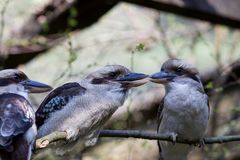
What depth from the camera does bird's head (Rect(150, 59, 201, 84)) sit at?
4406 mm

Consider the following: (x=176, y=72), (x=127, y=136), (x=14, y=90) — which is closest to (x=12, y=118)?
(x=14, y=90)

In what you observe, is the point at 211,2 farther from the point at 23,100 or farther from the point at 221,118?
the point at 23,100

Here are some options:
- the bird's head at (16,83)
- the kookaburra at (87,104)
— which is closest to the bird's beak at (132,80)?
the kookaburra at (87,104)

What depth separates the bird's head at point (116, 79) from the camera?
390cm

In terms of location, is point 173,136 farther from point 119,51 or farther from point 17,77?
point 119,51

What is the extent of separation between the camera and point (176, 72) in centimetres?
448

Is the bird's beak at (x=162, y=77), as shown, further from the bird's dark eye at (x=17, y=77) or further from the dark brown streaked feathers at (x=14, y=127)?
the dark brown streaked feathers at (x=14, y=127)

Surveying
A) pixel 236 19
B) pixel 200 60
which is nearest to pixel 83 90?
pixel 236 19

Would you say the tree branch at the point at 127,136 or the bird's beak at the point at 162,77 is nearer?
the tree branch at the point at 127,136

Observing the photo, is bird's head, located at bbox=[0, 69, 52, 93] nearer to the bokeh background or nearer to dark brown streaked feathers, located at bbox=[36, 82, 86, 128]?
dark brown streaked feathers, located at bbox=[36, 82, 86, 128]

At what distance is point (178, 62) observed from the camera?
4453mm

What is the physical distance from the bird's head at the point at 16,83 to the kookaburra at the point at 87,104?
12 cm

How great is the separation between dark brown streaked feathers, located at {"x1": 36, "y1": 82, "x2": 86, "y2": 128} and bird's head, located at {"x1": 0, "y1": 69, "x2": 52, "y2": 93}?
0.34ft

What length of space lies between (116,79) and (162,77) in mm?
499
